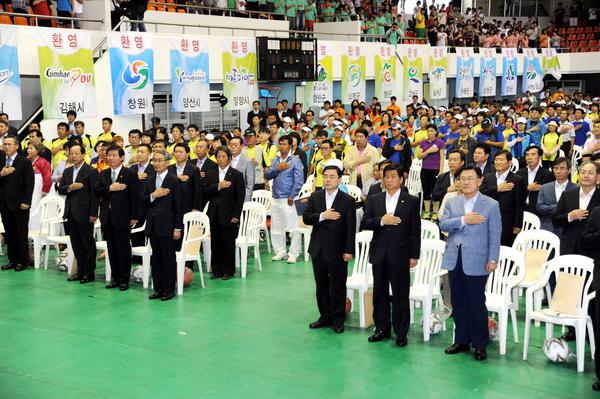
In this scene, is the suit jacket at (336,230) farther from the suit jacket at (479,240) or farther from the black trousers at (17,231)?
the black trousers at (17,231)

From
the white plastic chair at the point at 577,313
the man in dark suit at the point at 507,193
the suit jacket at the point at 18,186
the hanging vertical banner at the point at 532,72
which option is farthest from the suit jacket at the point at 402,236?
the hanging vertical banner at the point at 532,72

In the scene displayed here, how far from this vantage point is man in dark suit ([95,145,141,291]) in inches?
350

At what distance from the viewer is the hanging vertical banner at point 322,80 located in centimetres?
1880

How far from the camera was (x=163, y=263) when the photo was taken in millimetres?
8664

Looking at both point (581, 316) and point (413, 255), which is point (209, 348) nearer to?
point (413, 255)

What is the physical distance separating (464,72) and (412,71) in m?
3.01

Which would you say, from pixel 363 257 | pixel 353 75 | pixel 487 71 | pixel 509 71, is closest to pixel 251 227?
pixel 363 257

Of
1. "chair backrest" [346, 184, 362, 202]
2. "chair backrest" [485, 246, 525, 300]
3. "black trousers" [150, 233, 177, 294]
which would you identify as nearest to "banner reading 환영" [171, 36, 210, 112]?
"chair backrest" [346, 184, 362, 202]

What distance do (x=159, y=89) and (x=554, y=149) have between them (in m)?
8.13

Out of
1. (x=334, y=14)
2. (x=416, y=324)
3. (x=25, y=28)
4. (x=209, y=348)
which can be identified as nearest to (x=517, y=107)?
(x=334, y=14)

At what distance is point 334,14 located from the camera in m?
23.8

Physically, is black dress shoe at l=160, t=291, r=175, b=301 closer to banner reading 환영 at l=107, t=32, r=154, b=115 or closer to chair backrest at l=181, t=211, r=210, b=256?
chair backrest at l=181, t=211, r=210, b=256

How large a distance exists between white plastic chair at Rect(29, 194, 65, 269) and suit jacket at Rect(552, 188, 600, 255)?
6.10m

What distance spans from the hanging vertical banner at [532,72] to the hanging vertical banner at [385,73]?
838cm
